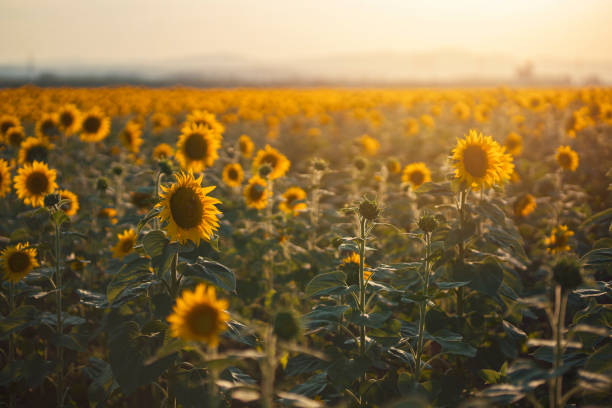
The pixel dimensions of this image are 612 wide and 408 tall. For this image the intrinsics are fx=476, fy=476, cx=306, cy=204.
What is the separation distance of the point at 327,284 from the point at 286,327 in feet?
2.83

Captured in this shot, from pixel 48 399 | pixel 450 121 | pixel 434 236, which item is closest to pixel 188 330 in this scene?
pixel 434 236

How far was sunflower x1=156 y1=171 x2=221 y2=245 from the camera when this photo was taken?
2.31m

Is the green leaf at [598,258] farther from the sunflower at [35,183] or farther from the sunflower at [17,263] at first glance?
the sunflower at [35,183]

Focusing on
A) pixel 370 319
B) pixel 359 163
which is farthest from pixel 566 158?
pixel 370 319

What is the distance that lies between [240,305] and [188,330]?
9.24ft

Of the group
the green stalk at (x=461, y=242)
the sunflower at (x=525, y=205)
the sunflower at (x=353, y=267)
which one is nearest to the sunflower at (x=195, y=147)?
the sunflower at (x=353, y=267)

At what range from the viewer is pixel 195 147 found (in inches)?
168

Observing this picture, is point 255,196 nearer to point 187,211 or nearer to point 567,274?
point 187,211

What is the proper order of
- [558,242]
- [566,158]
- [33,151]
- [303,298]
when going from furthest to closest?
[566,158]
[33,151]
[558,242]
[303,298]

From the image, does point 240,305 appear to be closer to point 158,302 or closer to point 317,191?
point 317,191

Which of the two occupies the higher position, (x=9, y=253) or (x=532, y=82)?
(x=532, y=82)

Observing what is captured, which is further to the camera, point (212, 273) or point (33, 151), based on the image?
point (33, 151)

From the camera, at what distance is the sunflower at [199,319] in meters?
1.47

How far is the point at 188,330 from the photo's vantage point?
1.50 meters
